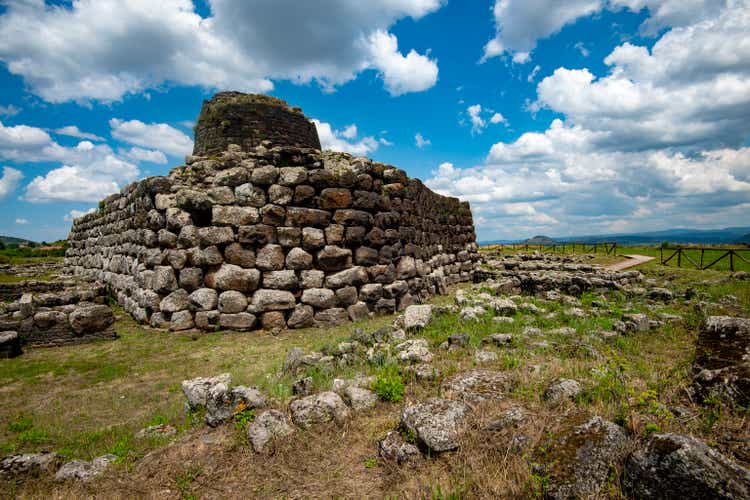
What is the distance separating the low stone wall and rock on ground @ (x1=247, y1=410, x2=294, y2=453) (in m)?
6.73

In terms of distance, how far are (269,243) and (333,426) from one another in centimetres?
597

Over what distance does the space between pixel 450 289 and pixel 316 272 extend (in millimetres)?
7268

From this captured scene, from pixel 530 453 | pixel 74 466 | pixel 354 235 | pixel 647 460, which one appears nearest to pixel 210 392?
pixel 74 466

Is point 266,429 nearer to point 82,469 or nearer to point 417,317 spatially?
point 82,469

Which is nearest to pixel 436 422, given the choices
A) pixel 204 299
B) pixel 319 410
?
pixel 319 410

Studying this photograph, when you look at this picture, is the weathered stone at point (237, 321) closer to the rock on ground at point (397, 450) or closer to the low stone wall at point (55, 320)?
the low stone wall at point (55, 320)

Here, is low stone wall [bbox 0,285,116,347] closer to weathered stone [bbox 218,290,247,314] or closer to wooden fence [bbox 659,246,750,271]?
weathered stone [bbox 218,290,247,314]

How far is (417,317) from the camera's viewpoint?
749 centimetres

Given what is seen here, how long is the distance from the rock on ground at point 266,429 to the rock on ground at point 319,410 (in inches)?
5.3

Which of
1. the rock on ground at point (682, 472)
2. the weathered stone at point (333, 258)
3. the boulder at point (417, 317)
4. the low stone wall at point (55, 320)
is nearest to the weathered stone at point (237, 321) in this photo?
the weathered stone at point (333, 258)

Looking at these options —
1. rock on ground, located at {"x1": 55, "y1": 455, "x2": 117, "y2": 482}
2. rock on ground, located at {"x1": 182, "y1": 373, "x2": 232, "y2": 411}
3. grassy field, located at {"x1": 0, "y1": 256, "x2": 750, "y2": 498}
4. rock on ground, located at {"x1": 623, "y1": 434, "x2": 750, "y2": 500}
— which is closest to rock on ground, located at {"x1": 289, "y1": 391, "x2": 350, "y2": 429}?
grassy field, located at {"x1": 0, "y1": 256, "x2": 750, "y2": 498}

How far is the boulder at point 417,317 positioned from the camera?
282 inches

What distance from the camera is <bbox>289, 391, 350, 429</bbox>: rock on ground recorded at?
3850mm

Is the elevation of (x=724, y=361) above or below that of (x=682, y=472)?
above
